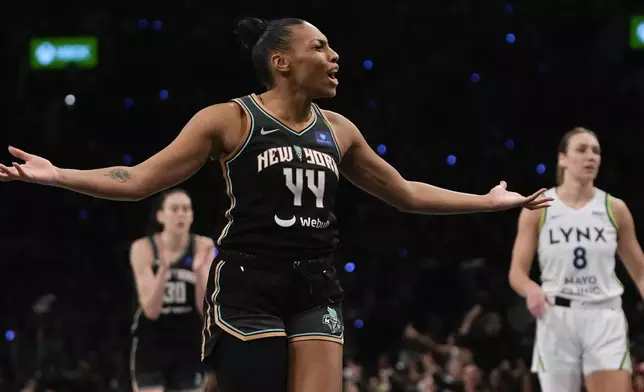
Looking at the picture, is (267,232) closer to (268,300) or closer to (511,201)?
(268,300)

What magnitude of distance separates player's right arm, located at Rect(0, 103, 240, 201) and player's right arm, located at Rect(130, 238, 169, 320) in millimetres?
2544

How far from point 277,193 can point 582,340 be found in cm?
268

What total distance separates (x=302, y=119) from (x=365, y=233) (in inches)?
331

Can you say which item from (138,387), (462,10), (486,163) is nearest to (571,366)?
(138,387)

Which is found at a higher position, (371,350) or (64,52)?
(64,52)

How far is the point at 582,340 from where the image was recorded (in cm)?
518

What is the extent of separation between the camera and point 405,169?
11477mm

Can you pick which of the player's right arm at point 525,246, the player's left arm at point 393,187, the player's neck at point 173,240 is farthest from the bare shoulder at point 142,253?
the player's left arm at point 393,187

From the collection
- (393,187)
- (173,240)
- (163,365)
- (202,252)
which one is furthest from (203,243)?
(393,187)

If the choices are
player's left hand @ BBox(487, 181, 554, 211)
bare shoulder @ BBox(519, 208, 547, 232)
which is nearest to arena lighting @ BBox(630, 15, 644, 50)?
bare shoulder @ BBox(519, 208, 547, 232)

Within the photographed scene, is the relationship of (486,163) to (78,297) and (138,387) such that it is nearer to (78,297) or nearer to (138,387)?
(78,297)

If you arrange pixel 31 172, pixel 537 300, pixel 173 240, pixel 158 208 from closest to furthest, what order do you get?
pixel 31 172 → pixel 537 300 → pixel 173 240 → pixel 158 208

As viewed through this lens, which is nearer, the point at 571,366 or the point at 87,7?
the point at 571,366

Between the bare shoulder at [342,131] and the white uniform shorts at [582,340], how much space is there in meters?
2.24
